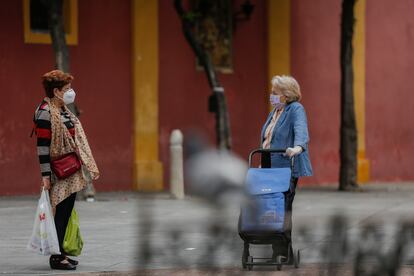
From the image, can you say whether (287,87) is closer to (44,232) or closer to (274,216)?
(274,216)

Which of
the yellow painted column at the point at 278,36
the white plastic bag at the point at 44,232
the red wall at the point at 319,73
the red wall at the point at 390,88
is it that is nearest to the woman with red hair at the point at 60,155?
the white plastic bag at the point at 44,232

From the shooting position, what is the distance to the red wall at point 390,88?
23.3 metres

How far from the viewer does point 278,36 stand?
21.9 meters

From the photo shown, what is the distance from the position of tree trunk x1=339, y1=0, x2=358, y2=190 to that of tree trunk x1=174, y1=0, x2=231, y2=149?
2097 mm

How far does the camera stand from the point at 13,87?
59.8 feet

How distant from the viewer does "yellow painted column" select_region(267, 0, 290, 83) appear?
2186cm

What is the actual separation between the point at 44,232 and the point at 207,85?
12.2m

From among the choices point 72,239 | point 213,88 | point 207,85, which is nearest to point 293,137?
point 72,239

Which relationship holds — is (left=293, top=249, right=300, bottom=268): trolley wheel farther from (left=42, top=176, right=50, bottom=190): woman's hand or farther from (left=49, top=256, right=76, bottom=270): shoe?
(left=42, top=176, right=50, bottom=190): woman's hand

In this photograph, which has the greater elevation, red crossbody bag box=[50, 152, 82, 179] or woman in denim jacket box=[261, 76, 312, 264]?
woman in denim jacket box=[261, 76, 312, 264]

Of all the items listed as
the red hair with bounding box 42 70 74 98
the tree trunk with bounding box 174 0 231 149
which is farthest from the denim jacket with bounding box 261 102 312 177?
the tree trunk with bounding box 174 0 231 149

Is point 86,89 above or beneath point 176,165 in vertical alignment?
above

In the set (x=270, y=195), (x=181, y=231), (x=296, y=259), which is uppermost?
(x=181, y=231)

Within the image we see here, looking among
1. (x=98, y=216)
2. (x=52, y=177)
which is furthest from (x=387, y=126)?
(x=52, y=177)
